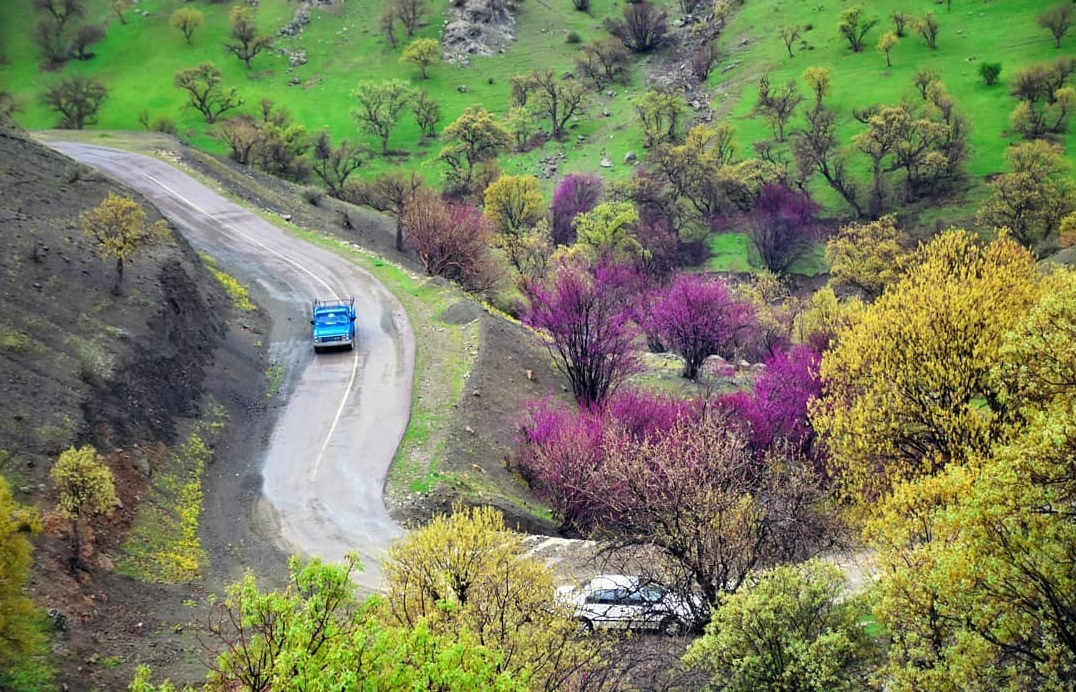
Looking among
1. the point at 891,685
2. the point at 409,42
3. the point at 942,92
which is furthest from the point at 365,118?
the point at 891,685

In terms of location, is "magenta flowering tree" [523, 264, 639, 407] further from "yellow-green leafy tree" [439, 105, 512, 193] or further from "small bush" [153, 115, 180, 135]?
"small bush" [153, 115, 180, 135]

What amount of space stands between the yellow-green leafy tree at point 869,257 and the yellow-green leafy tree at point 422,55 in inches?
2920

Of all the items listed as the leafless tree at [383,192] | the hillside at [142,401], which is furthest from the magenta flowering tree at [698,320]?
the leafless tree at [383,192]

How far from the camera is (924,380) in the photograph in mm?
30891

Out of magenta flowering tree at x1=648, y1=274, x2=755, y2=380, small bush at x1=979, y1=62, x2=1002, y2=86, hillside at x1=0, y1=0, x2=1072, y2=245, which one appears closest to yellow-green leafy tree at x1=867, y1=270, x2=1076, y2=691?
magenta flowering tree at x1=648, y1=274, x2=755, y2=380

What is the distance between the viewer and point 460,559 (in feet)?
71.8

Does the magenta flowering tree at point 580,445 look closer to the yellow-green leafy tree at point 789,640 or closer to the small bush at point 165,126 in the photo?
the yellow-green leafy tree at point 789,640

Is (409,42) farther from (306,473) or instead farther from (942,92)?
(306,473)

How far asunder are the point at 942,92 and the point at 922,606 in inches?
3804

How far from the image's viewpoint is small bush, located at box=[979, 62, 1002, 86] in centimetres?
10181

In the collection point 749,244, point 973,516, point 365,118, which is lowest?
point 749,244

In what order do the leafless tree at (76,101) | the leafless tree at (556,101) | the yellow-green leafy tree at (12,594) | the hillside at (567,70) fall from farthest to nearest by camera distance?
the leafless tree at (556,101)
the hillside at (567,70)
the leafless tree at (76,101)
the yellow-green leafy tree at (12,594)

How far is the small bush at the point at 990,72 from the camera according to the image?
334 feet

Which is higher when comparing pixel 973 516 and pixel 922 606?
pixel 973 516
